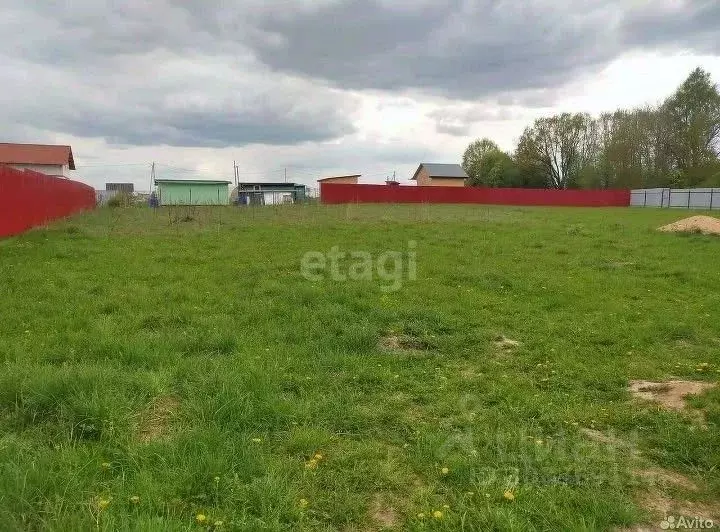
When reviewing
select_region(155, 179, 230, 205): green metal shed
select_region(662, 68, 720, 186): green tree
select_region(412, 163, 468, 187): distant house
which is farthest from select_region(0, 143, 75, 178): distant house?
select_region(662, 68, 720, 186): green tree

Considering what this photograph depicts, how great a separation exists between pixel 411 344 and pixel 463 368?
82cm

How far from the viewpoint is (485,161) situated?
7338 cm

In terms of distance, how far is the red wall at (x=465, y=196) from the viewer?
137 ft

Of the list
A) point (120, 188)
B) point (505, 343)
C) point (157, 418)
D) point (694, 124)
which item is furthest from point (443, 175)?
point (157, 418)

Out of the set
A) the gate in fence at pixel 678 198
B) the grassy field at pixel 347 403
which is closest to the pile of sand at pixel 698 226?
the grassy field at pixel 347 403

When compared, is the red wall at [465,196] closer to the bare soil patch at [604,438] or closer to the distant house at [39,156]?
the distant house at [39,156]

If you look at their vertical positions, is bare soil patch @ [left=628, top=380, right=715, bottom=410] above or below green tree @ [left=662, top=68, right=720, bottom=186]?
below

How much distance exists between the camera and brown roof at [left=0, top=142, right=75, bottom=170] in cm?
4462

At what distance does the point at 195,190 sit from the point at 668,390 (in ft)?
167

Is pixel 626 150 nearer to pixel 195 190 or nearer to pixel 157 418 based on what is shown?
pixel 195 190

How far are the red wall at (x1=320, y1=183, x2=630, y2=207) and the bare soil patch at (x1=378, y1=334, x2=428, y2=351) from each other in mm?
35026

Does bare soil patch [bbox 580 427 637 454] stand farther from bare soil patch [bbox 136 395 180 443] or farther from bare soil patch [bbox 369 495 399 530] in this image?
bare soil patch [bbox 136 395 180 443]

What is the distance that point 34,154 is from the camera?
150ft

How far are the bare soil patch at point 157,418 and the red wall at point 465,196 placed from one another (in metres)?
37.0
